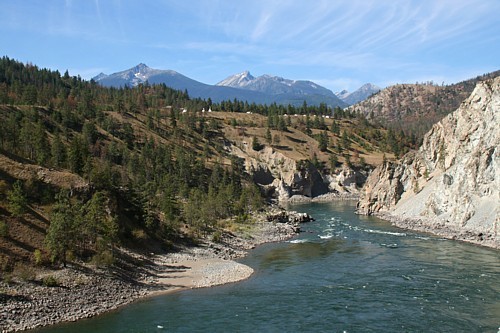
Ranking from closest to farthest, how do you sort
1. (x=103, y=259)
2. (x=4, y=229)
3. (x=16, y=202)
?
(x=4, y=229) → (x=103, y=259) → (x=16, y=202)

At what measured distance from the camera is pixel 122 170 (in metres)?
109

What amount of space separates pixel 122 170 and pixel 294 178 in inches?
2618

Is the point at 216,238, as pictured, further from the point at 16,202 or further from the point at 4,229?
the point at 4,229

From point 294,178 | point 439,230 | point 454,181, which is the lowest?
point 439,230

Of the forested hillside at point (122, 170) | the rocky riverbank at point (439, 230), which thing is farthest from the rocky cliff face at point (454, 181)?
the forested hillside at point (122, 170)

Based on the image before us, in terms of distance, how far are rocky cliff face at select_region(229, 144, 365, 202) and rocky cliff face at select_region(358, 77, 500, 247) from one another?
45.8 meters

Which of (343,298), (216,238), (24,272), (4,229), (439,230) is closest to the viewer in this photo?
(24,272)

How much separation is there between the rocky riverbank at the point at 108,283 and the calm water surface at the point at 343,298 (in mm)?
1930

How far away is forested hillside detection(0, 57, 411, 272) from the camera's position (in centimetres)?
4559

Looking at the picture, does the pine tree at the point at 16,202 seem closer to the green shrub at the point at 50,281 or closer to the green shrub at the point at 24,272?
the green shrub at the point at 24,272

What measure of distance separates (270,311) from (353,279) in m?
13.2

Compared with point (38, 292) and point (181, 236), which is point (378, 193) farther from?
point (38, 292)

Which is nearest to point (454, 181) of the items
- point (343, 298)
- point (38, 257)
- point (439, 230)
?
point (439, 230)

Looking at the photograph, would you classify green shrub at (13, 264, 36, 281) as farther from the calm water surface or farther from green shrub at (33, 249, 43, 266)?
the calm water surface
